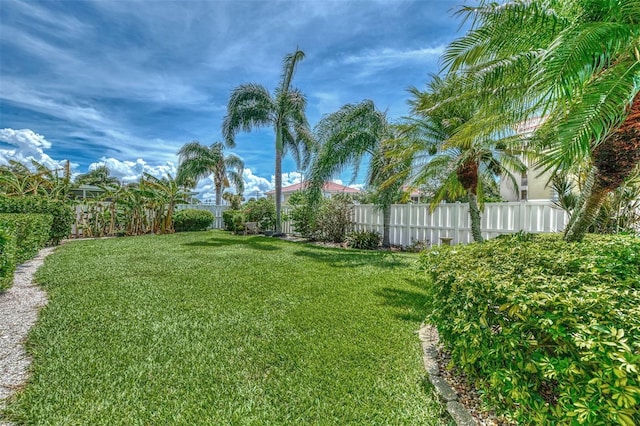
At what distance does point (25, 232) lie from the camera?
23.9 ft

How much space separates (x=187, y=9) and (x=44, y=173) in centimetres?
1193

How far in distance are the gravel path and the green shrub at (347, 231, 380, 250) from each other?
9749mm

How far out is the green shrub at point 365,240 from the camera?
12492 millimetres

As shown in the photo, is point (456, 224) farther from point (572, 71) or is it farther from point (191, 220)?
point (191, 220)

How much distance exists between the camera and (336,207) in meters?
14.2

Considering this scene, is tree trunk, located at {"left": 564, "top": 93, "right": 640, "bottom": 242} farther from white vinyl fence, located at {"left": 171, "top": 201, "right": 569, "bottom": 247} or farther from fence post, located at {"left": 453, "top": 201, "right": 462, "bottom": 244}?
fence post, located at {"left": 453, "top": 201, "right": 462, "bottom": 244}

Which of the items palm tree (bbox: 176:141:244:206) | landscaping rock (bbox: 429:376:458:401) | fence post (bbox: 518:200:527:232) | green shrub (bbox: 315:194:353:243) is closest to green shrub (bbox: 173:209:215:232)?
palm tree (bbox: 176:141:244:206)

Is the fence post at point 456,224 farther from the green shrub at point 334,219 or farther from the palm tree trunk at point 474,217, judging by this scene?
the green shrub at point 334,219

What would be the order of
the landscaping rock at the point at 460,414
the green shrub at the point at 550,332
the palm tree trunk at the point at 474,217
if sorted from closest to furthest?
Answer: the green shrub at the point at 550,332 < the landscaping rock at the point at 460,414 < the palm tree trunk at the point at 474,217

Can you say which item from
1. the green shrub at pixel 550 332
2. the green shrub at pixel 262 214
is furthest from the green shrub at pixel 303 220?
the green shrub at pixel 550 332

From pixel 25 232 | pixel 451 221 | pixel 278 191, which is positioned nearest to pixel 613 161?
pixel 451 221

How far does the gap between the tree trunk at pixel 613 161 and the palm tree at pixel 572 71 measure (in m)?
0.01

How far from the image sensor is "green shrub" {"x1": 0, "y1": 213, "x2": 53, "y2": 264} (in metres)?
6.63

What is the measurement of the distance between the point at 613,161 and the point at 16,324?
8.68 meters
